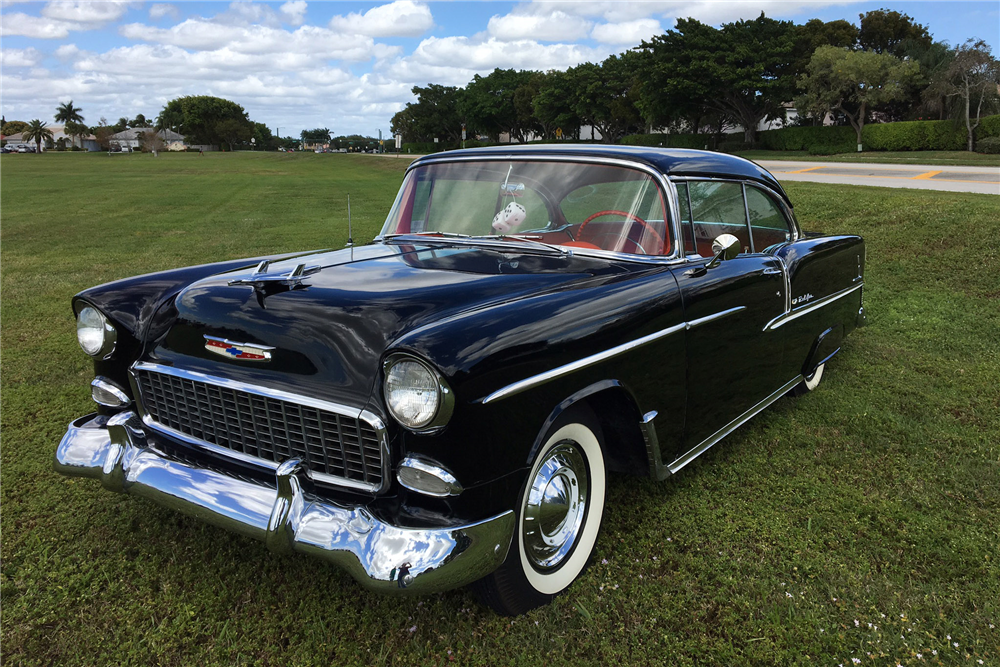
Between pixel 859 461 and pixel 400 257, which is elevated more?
pixel 400 257

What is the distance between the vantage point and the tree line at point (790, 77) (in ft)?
107

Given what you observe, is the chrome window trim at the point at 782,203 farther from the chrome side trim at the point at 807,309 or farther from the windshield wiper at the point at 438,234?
the windshield wiper at the point at 438,234

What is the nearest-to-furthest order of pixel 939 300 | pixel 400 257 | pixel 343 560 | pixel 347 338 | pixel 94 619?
pixel 343 560 < pixel 347 338 < pixel 94 619 < pixel 400 257 < pixel 939 300

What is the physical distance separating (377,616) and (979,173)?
69.7ft

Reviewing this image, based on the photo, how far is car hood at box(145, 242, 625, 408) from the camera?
2102mm

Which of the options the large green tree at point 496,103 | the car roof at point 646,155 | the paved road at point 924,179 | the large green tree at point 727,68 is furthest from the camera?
the large green tree at point 496,103

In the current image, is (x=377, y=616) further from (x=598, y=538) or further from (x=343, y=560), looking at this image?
(x=598, y=538)

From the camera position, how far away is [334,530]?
199 cm

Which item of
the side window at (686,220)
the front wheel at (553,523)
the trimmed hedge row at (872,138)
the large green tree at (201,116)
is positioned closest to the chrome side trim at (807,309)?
the side window at (686,220)

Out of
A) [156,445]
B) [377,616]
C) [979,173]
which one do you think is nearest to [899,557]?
[377,616]

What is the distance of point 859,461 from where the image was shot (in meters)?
3.57

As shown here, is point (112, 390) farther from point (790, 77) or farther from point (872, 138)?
point (790, 77)

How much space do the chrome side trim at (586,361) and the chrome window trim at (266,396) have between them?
35 cm

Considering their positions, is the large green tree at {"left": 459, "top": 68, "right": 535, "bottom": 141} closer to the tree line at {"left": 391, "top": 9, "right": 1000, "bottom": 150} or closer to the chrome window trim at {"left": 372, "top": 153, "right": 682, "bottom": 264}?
the tree line at {"left": 391, "top": 9, "right": 1000, "bottom": 150}
